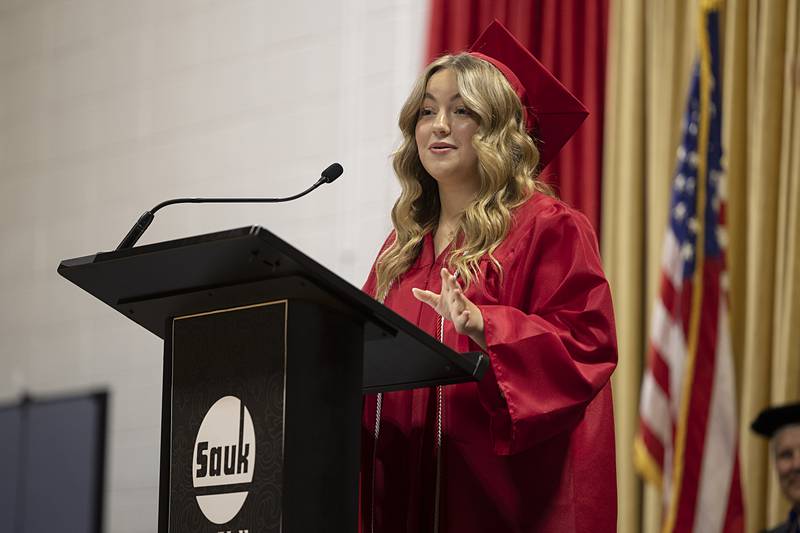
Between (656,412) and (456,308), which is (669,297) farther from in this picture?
(456,308)

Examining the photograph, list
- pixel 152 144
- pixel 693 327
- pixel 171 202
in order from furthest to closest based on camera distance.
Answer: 1. pixel 152 144
2. pixel 693 327
3. pixel 171 202

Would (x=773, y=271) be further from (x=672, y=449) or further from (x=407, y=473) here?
(x=407, y=473)

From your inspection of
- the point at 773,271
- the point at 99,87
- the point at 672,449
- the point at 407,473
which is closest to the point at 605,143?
Answer: the point at 773,271

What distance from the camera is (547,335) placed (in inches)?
76.4

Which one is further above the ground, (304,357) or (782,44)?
(782,44)

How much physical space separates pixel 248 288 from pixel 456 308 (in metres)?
0.34

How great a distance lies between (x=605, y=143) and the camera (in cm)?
427

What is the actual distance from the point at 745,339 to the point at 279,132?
2.22 m

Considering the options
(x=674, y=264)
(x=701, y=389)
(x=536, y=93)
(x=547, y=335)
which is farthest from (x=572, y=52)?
(x=547, y=335)

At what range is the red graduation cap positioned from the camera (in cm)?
250

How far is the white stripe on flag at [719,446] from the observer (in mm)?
3787

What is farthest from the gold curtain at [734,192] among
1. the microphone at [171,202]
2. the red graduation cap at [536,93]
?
the microphone at [171,202]

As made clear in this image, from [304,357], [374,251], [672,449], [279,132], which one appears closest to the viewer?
[304,357]

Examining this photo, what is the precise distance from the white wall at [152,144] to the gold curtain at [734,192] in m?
1.02
